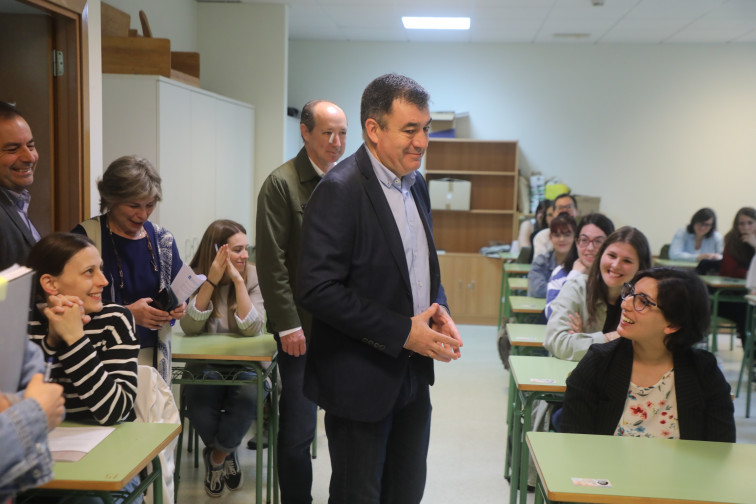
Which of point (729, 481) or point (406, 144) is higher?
point (406, 144)

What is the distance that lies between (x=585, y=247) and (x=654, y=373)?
1401 millimetres

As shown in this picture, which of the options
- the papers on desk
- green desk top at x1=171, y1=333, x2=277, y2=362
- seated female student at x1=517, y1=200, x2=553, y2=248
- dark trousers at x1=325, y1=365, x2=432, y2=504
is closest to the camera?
the papers on desk

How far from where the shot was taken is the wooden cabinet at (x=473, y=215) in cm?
720

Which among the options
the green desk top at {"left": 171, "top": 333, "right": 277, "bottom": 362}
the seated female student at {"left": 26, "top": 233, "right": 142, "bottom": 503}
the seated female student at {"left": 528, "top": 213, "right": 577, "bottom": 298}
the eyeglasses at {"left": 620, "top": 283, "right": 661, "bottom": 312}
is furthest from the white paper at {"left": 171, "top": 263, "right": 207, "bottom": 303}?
the seated female student at {"left": 528, "top": 213, "right": 577, "bottom": 298}

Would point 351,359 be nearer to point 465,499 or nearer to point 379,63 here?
point 465,499

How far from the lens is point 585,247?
344 centimetres

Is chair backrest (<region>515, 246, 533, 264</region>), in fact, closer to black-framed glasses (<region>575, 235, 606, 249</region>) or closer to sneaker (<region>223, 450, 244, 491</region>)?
black-framed glasses (<region>575, 235, 606, 249</region>)

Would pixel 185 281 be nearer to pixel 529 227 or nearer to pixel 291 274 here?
pixel 291 274

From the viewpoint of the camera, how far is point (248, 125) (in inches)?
228

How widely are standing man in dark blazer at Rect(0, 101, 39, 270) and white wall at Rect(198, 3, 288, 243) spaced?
379 cm

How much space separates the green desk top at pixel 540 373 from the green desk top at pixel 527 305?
46.9 inches

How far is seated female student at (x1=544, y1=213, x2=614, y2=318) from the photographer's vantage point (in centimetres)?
340

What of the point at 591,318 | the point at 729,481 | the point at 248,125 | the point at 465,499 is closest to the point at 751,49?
the point at 248,125

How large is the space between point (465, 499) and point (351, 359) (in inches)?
68.0
